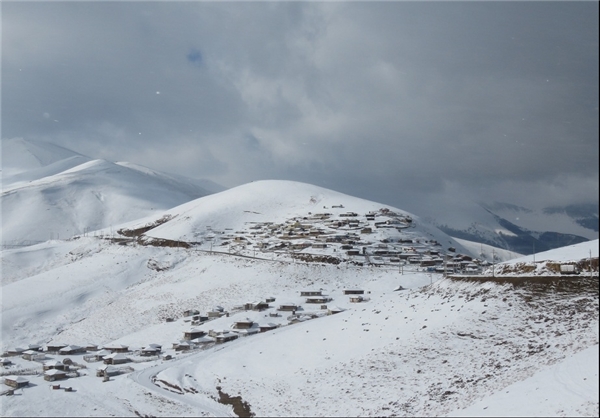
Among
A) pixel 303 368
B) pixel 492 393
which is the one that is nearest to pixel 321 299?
pixel 303 368

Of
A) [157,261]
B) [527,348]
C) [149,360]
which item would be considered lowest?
[149,360]

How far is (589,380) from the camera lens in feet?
69.0

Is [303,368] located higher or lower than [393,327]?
lower

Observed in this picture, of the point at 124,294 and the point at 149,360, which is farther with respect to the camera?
the point at 124,294

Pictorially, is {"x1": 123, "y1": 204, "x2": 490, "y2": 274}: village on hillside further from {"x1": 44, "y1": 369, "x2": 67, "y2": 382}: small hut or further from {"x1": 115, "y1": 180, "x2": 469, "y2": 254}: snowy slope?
{"x1": 44, "y1": 369, "x2": 67, "y2": 382}: small hut

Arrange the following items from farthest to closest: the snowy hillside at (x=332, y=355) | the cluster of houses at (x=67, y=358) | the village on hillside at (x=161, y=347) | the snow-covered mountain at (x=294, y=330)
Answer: the village on hillside at (x=161, y=347)
the cluster of houses at (x=67, y=358)
the snow-covered mountain at (x=294, y=330)
the snowy hillside at (x=332, y=355)

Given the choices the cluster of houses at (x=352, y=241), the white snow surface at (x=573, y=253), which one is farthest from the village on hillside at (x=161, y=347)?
the cluster of houses at (x=352, y=241)

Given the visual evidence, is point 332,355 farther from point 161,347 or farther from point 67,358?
point 67,358

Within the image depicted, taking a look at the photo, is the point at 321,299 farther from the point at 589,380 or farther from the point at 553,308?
the point at 589,380

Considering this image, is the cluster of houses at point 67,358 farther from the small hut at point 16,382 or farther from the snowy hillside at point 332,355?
the snowy hillside at point 332,355

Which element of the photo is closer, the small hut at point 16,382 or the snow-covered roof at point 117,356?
the small hut at point 16,382

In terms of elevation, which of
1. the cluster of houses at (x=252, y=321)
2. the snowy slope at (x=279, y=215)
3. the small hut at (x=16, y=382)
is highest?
the snowy slope at (x=279, y=215)

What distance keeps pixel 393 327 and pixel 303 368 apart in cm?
721

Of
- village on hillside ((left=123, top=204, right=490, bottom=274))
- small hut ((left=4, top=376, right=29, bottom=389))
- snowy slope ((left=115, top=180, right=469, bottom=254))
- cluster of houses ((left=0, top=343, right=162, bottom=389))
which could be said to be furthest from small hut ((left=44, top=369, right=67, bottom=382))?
snowy slope ((left=115, top=180, right=469, bottom=254))
